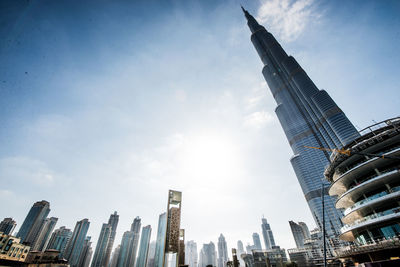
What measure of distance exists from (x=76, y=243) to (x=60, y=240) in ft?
57.1

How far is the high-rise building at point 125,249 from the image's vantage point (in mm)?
162950

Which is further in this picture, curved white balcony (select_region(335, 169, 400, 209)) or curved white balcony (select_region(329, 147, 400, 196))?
curved white balcony (select_region(329, 147, 400, 196))

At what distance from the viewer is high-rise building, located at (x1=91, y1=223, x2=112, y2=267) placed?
498 ft

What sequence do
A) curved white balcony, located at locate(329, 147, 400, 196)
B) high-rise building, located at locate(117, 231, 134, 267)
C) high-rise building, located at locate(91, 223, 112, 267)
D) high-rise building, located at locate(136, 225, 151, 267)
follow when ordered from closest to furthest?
curved white balcony, located at locate(329, 147, 400, 196), high-rise building, located at locate(91, 223, 112, 267), high-rise building, located at locate(117, 231, 134, 267), high-rise building, located at locate(136, 225, 151, 267)

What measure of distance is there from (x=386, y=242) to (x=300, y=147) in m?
158

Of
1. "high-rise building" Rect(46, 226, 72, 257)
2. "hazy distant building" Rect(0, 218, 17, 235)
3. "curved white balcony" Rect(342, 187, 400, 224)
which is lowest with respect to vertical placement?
"curved white balcony" Rect(342, 187, 400, 224)

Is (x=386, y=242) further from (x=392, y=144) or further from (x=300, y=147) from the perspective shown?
(x=300, y=147)

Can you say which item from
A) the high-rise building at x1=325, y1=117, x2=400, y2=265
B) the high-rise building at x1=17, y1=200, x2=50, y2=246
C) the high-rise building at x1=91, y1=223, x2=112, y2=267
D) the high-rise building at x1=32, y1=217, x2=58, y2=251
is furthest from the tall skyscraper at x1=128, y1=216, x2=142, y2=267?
the high-rise building at x1=325, y1=117, x2=400, y2=265

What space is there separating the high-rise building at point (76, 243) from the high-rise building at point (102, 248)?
13.1 meters

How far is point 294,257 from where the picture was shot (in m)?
121

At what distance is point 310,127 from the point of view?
163 meters

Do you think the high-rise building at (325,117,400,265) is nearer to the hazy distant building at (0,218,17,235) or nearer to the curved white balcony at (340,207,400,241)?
the curved white balcony at (340,207,400,241)

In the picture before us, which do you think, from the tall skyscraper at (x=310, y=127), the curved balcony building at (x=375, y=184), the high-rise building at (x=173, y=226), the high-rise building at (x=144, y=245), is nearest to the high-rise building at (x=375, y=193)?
the curved balcony building at (x=375, y=184)

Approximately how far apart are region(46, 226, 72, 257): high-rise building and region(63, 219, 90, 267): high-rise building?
5036mm
